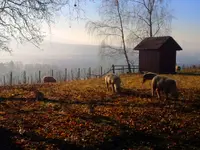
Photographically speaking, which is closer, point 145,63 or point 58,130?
point 58,130

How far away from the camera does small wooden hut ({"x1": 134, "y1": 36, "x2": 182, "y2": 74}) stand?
113 ft

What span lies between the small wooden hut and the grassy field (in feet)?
60.8

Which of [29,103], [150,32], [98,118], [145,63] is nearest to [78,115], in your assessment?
[98,118]

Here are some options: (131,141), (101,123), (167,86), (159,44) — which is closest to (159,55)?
(159,44)

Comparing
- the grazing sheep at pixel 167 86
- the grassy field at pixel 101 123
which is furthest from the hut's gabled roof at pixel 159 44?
the grassy field at pixel 101 123

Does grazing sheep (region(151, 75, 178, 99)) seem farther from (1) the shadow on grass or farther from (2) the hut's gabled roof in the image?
(2) the hut's gabled roof

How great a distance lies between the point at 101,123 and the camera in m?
11.2

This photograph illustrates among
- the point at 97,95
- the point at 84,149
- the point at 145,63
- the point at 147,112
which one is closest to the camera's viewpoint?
the point at 84,149

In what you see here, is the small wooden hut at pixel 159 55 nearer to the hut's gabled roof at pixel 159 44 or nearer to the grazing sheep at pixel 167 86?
the hut's gabled roof at pixel 159 44

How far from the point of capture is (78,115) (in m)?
12.4

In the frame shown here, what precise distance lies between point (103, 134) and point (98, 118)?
190cm

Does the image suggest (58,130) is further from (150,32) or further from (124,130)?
(150,32)

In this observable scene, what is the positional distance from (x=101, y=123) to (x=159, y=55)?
972 inches

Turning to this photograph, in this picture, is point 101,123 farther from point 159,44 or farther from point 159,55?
point 159,44
